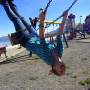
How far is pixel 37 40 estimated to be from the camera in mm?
9125

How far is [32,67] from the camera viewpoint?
19.1 meters

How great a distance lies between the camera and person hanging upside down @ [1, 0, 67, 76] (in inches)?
344

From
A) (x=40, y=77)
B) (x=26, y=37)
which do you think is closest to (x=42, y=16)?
(x=26, y=37)

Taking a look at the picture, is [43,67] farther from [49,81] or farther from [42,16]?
[42,16]

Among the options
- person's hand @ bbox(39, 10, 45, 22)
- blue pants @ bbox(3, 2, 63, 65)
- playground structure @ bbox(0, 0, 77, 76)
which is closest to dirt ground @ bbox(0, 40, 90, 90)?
playground structure @ bbox(0, 0, 77, 76)

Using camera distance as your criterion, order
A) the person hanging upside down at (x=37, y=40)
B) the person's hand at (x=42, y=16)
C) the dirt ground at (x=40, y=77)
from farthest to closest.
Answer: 1. the dirt ground at (x=40, y=77)
2. the person hanging upside down at (x=37, y=40)
3. the person's hand at (x=42, y=16)

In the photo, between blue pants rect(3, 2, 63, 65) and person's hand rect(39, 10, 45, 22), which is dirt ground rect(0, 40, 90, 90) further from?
person's hand rect(39, 10, 45, 22)

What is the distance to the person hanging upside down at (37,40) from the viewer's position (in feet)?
28.6

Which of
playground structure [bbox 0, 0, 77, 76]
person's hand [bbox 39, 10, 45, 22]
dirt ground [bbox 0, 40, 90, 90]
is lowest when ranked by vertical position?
dirt ground [bbox 0, 40, 90, 90]

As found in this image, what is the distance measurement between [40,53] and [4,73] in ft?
28.8

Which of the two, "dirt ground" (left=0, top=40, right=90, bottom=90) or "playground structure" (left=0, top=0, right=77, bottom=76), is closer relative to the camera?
"playground structure" (left=0, top=0, right=77, bottom=76)

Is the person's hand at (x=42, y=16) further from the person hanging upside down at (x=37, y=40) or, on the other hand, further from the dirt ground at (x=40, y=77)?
the dirt ground at (x=40, y=77)

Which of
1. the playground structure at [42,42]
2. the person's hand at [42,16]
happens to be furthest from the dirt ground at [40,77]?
the person's hand at [42,16]

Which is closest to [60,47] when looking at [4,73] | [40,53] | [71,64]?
[40,53]
